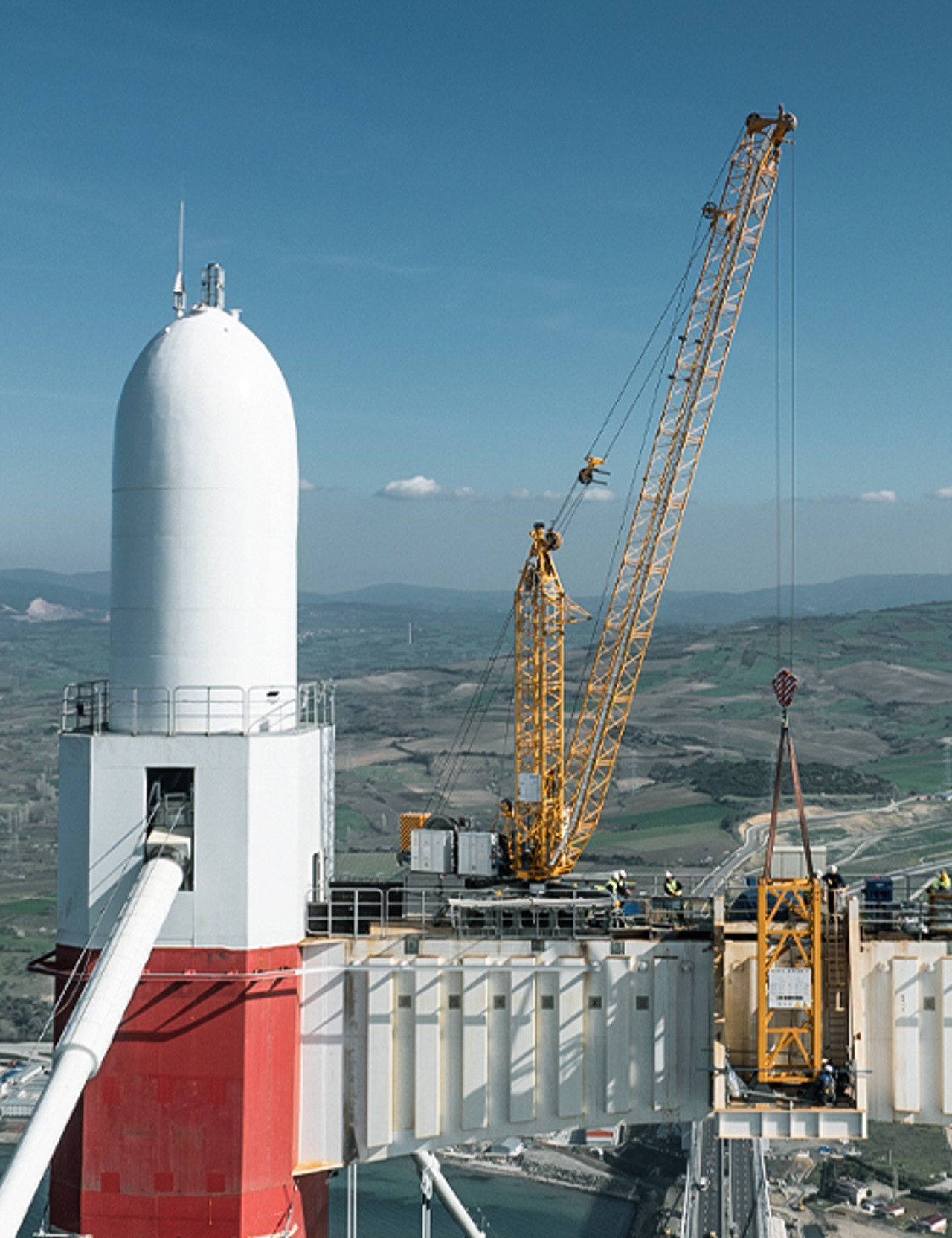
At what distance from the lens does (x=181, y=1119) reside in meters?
25.7

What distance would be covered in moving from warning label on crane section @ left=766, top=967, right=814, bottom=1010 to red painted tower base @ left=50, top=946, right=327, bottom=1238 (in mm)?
10342

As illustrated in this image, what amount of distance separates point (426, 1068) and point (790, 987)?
771cm

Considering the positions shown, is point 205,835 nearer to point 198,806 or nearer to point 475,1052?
point 198,806

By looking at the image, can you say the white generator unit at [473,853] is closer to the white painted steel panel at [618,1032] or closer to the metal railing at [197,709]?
the white painted steel panel at [618,1032]

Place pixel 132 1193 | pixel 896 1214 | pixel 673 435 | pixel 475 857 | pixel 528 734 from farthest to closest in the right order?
pixel 896 1214 → pixel 528 734 → pixel 673 435 → pixel 475 857 → pixel 132 1193

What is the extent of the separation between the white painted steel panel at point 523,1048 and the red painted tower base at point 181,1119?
5.10m

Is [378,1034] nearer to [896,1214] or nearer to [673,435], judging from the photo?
[673,435]

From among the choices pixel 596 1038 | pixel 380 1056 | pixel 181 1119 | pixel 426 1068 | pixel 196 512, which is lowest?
pixel 181 1119

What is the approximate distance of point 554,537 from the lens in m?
95.4

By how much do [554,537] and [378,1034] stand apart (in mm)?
69432

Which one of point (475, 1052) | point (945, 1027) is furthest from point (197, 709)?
point (945, 1027)

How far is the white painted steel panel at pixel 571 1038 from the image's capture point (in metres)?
27.8

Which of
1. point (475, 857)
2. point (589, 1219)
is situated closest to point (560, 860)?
point (475, 857)

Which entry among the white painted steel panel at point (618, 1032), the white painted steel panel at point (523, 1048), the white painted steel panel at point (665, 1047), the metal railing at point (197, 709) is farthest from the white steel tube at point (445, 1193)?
the metal railing at point (197, 709)
